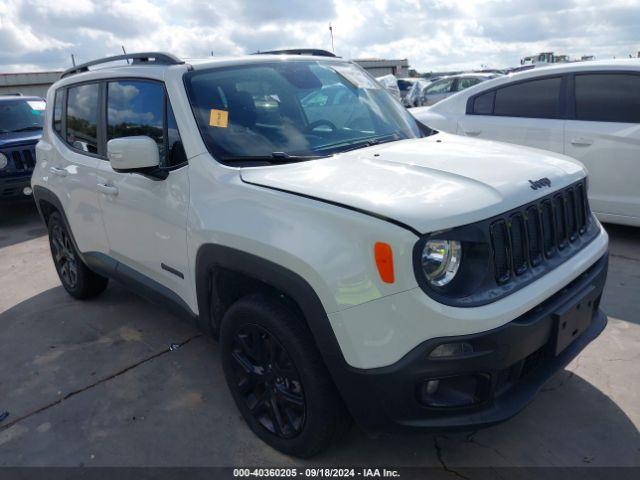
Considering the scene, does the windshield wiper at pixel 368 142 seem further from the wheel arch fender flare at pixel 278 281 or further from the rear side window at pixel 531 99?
the rear side window at pixel 531 99

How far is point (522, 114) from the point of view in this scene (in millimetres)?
5566

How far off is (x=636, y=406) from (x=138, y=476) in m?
2.50

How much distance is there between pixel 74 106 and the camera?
4.12 meters

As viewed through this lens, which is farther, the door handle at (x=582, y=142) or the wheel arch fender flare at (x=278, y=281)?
the door handle at (x=582, y=142)

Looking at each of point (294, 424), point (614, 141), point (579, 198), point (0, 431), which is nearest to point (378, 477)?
point (294, 424)

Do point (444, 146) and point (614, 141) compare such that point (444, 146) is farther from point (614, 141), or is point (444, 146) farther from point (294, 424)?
point (614, 141)

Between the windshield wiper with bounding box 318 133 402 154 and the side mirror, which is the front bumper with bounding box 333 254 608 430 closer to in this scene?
the windshield wiper with bounding box 318 133 402 154

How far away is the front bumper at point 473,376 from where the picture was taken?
1990 mm

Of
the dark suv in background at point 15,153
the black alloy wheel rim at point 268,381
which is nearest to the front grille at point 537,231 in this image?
the black alloy wheel rim at point 268,381

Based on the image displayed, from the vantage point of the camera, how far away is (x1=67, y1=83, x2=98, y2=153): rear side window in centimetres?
378

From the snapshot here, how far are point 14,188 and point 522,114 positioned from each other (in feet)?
21.9

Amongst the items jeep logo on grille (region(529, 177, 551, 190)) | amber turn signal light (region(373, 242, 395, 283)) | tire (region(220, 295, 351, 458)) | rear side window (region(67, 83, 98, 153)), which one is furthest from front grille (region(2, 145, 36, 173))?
jeep logo on grille (region(529, 177, 551, 190))

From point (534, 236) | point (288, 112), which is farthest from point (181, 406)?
point (534, 236)

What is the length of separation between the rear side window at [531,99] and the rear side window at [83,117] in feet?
13.1
